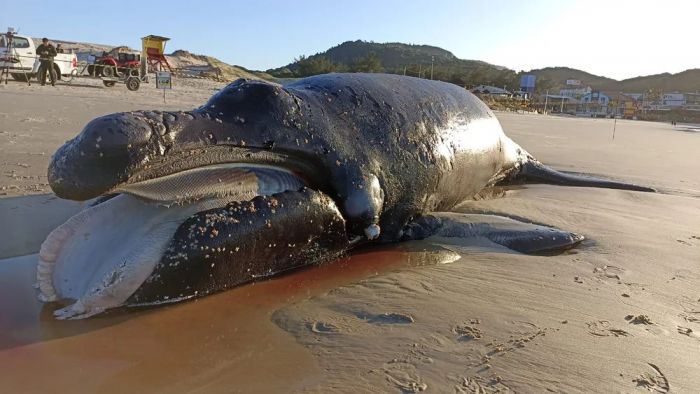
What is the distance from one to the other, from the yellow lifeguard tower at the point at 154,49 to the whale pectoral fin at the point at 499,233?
35444 mm

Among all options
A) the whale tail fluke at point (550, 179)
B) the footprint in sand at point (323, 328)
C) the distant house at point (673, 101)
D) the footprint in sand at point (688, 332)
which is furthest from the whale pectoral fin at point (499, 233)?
the distant house at point (673, 101)

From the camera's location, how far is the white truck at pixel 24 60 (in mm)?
21500

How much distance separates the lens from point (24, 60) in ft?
73.6

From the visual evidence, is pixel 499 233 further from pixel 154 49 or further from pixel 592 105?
pixel 592 105

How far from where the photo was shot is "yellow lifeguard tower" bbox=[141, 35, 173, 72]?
36344 millimetres

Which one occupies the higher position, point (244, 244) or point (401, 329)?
point (244, 244)

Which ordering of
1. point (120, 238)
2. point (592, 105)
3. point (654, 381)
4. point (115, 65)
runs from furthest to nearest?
point (592, 105) → point (115, 65) → point (120, 238) → point (654, 381)

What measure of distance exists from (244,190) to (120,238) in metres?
0.61

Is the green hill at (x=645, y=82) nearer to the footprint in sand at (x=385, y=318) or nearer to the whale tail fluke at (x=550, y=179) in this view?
the whale tail fluke at (x=550, y=179)

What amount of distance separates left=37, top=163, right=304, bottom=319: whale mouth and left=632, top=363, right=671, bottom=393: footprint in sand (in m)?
1.85

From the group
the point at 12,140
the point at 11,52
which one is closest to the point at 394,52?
the point at 11,52

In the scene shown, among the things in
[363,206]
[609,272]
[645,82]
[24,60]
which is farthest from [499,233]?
[645,82]

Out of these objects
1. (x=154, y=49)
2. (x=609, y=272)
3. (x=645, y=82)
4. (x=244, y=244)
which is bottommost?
(x=609, y=272)

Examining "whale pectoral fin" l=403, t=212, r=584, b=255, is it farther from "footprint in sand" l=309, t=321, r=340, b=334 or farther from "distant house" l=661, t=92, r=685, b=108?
"distant house" l=661, t=92, r=685, b=108
